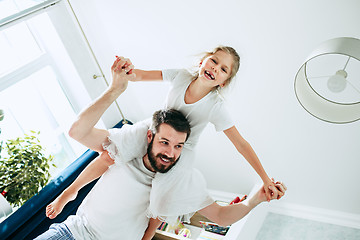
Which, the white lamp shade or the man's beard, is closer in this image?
the white lamp shade

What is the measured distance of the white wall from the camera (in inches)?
78.0

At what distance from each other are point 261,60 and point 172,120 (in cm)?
95

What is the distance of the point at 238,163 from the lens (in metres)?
2.70

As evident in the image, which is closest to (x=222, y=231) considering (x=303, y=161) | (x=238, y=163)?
(x=238, y=163)

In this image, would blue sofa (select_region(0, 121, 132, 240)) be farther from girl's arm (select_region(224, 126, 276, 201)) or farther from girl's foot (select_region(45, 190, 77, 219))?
girl's arm (select_region(224, 126, 276, 201))

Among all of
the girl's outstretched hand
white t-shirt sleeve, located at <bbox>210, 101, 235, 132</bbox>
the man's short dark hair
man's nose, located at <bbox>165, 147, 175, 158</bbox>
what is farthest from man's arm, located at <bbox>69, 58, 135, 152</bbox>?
white t-shirt sleeve, located at <bbox>210, 101, 235, 132</bbox>

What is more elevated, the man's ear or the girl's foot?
the man's ear

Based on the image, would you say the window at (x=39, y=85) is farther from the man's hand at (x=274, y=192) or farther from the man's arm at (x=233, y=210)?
the man's hand at (x=274, y=192)

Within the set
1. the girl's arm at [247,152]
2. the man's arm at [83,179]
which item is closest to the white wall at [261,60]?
the girl's arm at [247,152]

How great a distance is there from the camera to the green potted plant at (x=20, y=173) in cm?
199

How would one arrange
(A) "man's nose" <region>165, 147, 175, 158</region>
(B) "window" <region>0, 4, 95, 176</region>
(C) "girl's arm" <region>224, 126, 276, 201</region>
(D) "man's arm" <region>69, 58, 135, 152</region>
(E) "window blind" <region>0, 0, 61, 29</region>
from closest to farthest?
(D) "man's arm" <region>69, 58, 135, 152</region> < (A) "man's nose" <region>165, 147, 175, 158</region> < (C) "girl's arm" <region>224, 126, 276, 201</region> < (E) "window blind" <region>0, 0, 61, 29</region> < (B) "window" <region>0, 4, 95, 176</region>

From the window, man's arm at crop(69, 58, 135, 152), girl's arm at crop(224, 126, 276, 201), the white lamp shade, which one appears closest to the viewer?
the white lamp shade

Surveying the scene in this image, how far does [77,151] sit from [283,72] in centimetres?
188

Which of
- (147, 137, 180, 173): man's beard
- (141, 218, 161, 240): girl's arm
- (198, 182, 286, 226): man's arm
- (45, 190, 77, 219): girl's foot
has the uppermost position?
(147, 137, 180, 173): man's beard
